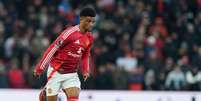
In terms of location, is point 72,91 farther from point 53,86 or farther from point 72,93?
point 53,86

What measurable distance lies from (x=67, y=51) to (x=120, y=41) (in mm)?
9315

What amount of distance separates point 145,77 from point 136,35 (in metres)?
2.29

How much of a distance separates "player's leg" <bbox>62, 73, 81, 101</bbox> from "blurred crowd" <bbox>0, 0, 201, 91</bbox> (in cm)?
591

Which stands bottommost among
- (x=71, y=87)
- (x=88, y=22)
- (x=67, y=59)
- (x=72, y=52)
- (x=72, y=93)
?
(x=72, y=93)

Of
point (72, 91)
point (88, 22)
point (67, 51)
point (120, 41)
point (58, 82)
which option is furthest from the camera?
point (120, 41)

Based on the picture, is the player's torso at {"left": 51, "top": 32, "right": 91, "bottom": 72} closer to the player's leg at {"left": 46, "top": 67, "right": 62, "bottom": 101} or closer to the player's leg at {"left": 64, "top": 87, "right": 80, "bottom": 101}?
the player's leg at {"left": 46, "top": 67, "right": 62, "bottom": 101}

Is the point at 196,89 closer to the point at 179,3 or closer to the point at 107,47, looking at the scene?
the point at 107,47

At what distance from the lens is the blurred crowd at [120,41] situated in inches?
807

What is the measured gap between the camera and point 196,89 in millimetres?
20312

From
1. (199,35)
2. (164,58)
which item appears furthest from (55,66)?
(199,35)

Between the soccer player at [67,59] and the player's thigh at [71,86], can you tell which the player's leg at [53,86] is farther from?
the player's thigh at [71,86]

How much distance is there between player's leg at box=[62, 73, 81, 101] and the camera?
13258 millimetres

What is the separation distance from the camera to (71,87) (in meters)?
13.3

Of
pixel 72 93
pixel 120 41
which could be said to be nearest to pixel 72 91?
pixel 72 93
